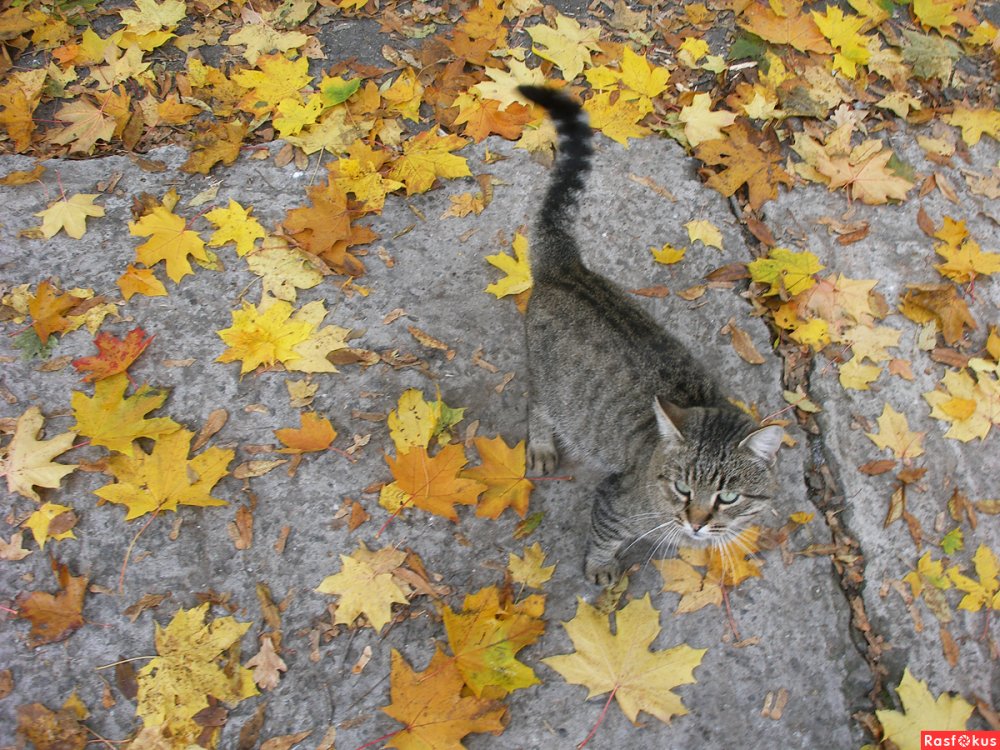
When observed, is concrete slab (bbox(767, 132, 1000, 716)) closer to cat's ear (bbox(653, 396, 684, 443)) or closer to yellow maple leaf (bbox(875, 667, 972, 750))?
yellow maple leaf (bbox(875, 667, 972, 750))

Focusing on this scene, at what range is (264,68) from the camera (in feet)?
14.2

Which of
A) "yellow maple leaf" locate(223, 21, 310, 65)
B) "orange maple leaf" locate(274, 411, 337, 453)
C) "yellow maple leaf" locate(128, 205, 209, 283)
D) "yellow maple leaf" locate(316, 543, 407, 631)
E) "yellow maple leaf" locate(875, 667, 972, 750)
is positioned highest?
"yellow maple leaf" locate(223, 21, 310, 65)

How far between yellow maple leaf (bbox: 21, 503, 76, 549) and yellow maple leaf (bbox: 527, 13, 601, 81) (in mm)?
3596

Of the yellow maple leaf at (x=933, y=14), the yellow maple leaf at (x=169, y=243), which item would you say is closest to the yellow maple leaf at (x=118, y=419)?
the yellow maple leaf at (x=169, y=243)

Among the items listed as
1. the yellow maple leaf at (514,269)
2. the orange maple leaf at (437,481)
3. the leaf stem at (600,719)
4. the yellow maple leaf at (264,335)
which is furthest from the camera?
the yellow maple leaf at (514,269)

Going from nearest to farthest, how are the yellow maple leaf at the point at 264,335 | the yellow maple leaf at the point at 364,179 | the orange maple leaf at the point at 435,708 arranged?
the orange maple leaf at the point at 435,708
the yellow maple leaf at the point at 264,335
the yellow maple leaf at the point at 364,179

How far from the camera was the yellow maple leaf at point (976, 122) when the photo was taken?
14.4 ft

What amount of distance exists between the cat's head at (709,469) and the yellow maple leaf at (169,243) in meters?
2.49

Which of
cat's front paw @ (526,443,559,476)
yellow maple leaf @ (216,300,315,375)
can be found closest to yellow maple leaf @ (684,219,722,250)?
cat's front paw @ (526,443,559,476)

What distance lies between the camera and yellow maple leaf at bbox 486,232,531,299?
375 centimetres

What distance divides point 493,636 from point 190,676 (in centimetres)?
115

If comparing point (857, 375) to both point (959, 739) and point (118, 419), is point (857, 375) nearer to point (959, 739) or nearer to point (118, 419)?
point (959, 739)

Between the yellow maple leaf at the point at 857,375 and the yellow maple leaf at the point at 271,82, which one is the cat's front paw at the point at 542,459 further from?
the yellow maple leaf at the point at 271,82

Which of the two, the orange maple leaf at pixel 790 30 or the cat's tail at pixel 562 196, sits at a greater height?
the orange maple leaf at pixel 790 30
